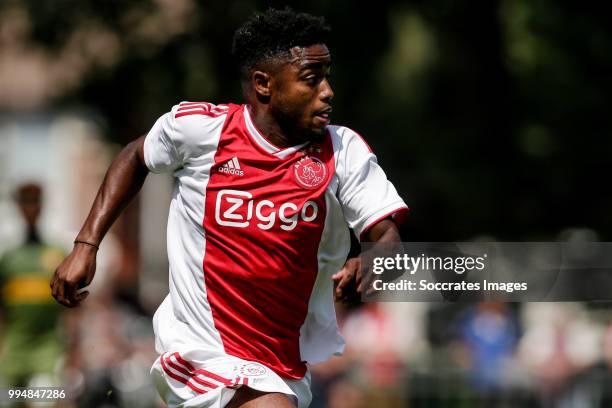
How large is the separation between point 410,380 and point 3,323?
409cm

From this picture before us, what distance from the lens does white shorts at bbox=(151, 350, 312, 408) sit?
18.4 feet

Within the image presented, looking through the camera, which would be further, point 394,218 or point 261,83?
point 261,83

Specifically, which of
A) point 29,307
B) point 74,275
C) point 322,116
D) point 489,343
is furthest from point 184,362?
point 489,343

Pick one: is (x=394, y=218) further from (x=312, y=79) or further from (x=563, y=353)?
(x=563, y=353)

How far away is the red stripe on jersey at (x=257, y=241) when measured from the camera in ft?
18.7

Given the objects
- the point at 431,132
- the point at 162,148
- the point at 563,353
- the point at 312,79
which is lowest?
the point at 162,148

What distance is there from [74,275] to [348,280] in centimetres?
124

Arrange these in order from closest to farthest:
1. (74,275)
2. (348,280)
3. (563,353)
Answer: (348,280), (74,275), (563,353)

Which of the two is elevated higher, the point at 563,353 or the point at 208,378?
the point at 563,353

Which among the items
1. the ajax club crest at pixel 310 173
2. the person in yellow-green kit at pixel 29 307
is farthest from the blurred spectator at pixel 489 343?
the ajax club crest at pixel 310 173

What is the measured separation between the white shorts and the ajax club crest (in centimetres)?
82

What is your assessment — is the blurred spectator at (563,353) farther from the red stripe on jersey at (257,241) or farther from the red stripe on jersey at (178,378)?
the red stripe on jersey at (178,378)

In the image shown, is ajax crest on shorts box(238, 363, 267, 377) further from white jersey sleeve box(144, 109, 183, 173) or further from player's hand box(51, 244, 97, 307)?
white jersey sleeve box(144, 109, 183, 173)

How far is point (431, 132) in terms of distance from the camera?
16.1 metres
